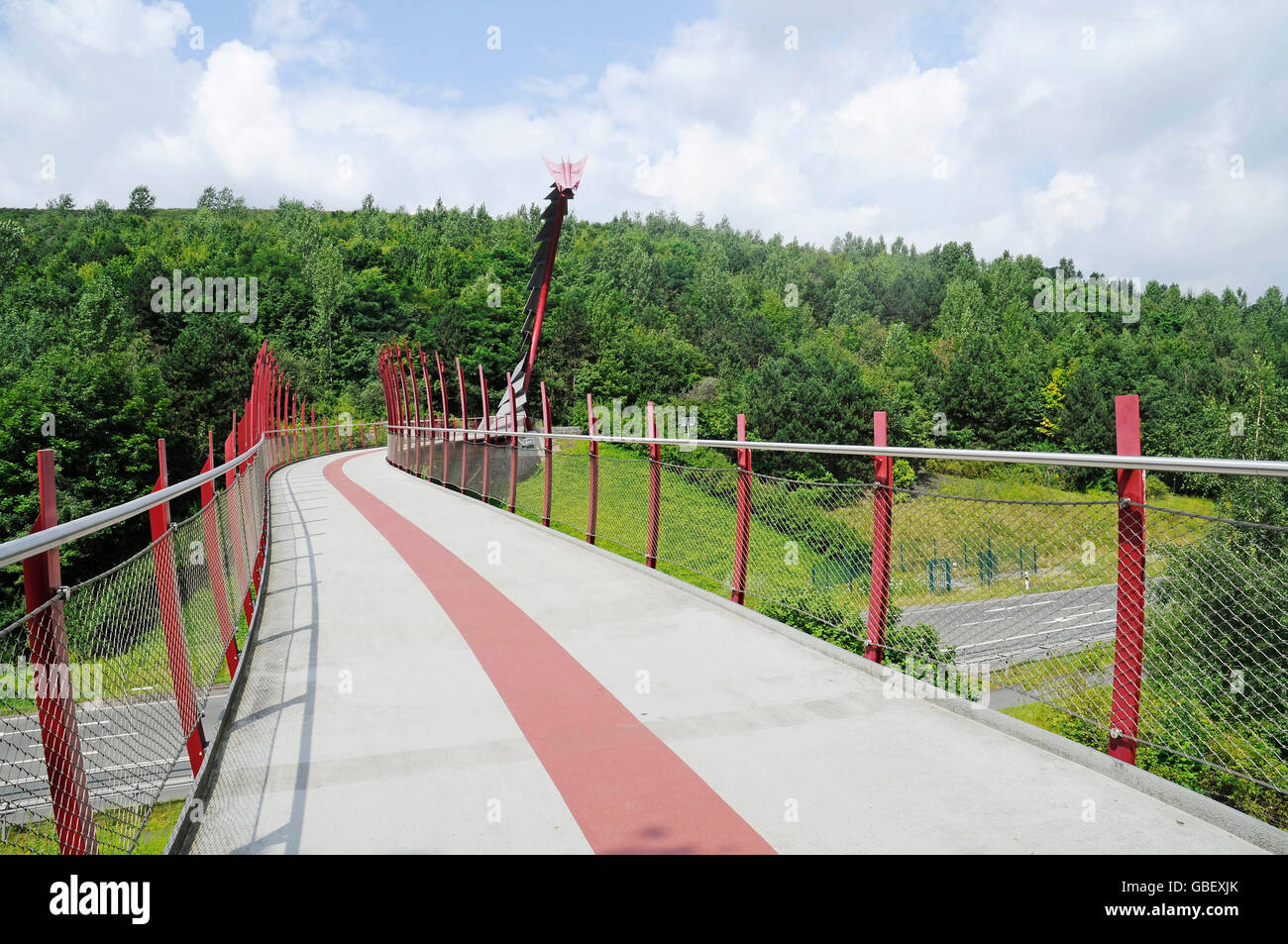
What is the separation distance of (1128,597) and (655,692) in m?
2.36

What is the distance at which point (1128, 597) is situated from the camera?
3.63 meters

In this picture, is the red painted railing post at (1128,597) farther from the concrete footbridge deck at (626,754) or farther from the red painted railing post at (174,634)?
the red painted railing post at (174,634)

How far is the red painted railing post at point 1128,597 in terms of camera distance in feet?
11.7

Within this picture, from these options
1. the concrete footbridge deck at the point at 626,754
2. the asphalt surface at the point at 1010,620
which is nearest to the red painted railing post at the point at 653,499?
the concrete footbridge deck at the point at 626,754

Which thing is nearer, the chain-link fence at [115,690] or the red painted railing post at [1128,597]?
the chain-link fence at [115,690]

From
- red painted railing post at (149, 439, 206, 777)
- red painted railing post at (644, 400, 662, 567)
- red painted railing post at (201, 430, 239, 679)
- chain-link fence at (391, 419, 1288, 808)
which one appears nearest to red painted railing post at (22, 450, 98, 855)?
red painted railing post at (149, 439, 206, 777)

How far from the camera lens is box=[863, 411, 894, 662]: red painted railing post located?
5.15 metres

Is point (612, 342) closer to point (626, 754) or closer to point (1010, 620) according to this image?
point (1010, 620)

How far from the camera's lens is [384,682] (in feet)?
16.8

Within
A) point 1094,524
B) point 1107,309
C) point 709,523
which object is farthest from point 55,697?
point 1107,309

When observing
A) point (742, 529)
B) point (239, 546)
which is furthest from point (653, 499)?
point (239, 546)

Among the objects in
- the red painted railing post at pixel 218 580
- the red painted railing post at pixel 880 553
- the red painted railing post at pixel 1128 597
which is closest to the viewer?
the red painted railing post at pixel 1128 597

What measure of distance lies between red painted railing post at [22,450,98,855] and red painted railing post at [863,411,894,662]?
394 cm

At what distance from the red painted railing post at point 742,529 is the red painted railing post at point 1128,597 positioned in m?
3.31
